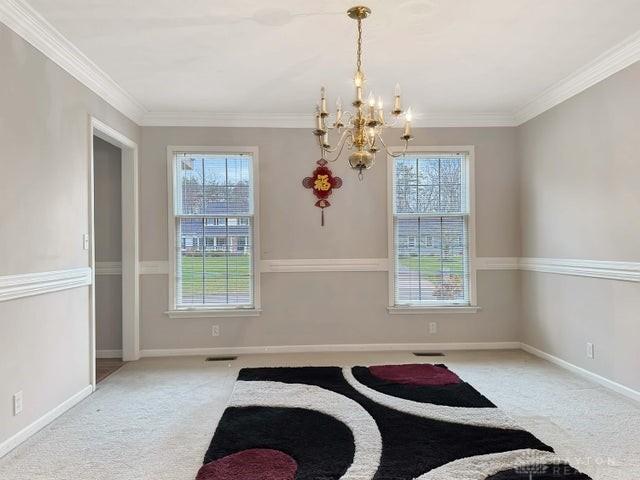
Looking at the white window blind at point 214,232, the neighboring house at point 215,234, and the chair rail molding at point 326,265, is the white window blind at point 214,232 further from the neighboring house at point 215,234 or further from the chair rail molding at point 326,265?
the chair rail molding at point 326,265

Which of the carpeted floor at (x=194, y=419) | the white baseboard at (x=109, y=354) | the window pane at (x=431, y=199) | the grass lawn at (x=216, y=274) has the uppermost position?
the window pane at (x=431, y=199)

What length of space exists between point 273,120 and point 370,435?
3.38 m

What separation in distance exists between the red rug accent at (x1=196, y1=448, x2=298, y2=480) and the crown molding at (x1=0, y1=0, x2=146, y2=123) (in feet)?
9.10

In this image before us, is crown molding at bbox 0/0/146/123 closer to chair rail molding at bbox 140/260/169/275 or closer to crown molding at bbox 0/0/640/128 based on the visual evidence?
crown molding at bbox 0/0/640/128

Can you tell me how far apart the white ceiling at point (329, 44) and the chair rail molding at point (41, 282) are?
5.29 feet

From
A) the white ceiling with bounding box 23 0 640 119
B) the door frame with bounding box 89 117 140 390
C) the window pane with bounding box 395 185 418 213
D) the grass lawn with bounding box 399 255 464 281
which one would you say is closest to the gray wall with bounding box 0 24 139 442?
the white ceiling with bounding box 23 0 640 119

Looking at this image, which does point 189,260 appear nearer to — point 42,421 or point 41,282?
point 41,282

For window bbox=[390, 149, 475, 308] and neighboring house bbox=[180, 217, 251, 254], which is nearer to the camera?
neighboring house bbox=[180, 217, 251, 254]

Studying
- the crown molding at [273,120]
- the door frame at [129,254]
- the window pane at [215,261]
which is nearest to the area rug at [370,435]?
the window pane at [215,261]

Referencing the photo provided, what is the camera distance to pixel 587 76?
148 inches

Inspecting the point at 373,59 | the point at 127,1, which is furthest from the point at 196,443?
the point at 373,59

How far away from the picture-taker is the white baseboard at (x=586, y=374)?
341 cm

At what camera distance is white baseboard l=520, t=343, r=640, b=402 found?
341 centimetres

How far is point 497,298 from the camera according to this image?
5.02m
